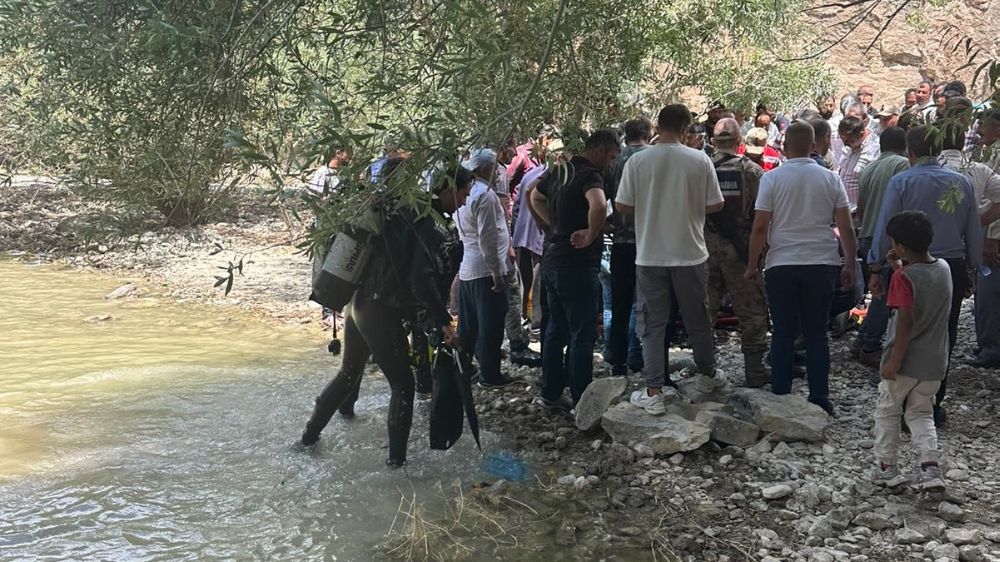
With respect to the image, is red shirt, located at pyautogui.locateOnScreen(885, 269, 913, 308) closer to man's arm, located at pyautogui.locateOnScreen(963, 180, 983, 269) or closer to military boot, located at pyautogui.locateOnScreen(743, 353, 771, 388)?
man's arm, located at pyautogui.locateOnScreen(963, 180, 983, 269)

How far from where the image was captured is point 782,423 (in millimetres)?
5469

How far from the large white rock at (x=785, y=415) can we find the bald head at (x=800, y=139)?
164cm

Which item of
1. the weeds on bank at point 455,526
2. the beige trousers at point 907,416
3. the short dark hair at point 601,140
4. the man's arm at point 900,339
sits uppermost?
the short dark hair at point 601,140

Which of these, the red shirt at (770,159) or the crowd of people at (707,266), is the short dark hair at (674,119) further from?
the red shirt at (770,159)

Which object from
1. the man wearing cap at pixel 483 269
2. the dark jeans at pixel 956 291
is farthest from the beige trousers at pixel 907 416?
the man wearing cap at pixel 483 269

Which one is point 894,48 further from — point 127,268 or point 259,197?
point 259,197

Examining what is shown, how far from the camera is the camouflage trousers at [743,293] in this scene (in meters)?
6.26

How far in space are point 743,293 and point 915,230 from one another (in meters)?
1.79

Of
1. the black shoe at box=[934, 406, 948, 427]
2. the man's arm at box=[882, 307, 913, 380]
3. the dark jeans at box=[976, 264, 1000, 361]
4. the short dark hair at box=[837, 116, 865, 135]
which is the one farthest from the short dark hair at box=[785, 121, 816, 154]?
the dark jeans at box=[976, 264, 1000, 361]

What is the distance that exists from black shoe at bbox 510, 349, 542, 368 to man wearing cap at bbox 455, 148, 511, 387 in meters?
0.64

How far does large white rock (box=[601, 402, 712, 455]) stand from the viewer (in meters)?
5.45

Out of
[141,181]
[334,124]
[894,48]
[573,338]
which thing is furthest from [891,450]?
[894,48]

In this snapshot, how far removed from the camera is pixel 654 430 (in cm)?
557

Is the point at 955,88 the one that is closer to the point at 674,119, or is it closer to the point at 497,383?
the point at 674,119
